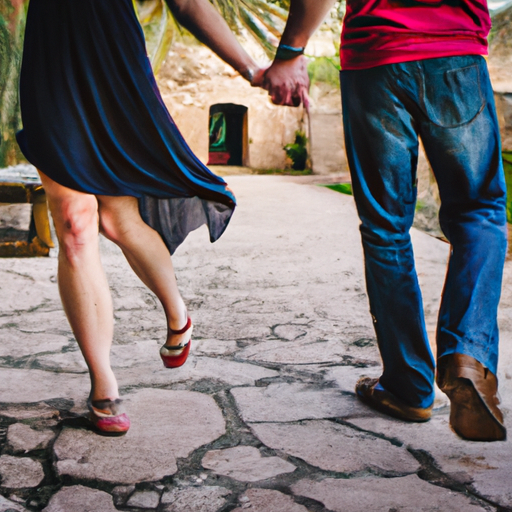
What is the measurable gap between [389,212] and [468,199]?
0.22m

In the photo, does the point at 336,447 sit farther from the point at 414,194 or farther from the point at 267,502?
the point at 414,194

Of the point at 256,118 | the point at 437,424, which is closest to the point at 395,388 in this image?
the point at 437,424

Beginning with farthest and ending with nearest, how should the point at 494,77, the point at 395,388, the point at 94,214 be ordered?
the point at 494,77 → the point at 395,388 → the point at 94,214

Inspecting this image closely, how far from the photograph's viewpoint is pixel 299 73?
6.55ft

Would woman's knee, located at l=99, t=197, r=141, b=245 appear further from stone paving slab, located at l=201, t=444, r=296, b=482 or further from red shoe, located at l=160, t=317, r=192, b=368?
stone paving slab, located at l=201, t=444, r=296, b=482

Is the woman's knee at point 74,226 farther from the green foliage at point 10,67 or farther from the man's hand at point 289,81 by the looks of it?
the green foliage at point 10,67

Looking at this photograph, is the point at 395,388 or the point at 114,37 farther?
the point at 395,388

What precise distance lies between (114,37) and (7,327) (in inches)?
65.2

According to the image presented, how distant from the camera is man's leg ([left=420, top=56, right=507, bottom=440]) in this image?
6.23 ft

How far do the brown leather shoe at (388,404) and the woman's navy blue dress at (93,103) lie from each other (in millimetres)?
900

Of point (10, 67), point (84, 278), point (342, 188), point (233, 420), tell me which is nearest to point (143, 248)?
point (84, 278)

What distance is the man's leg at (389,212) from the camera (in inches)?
77.9

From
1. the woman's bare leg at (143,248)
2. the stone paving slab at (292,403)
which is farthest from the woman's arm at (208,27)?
the stone paving slab at (292,403)

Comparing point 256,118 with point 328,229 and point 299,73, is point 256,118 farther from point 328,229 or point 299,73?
point 299,73
